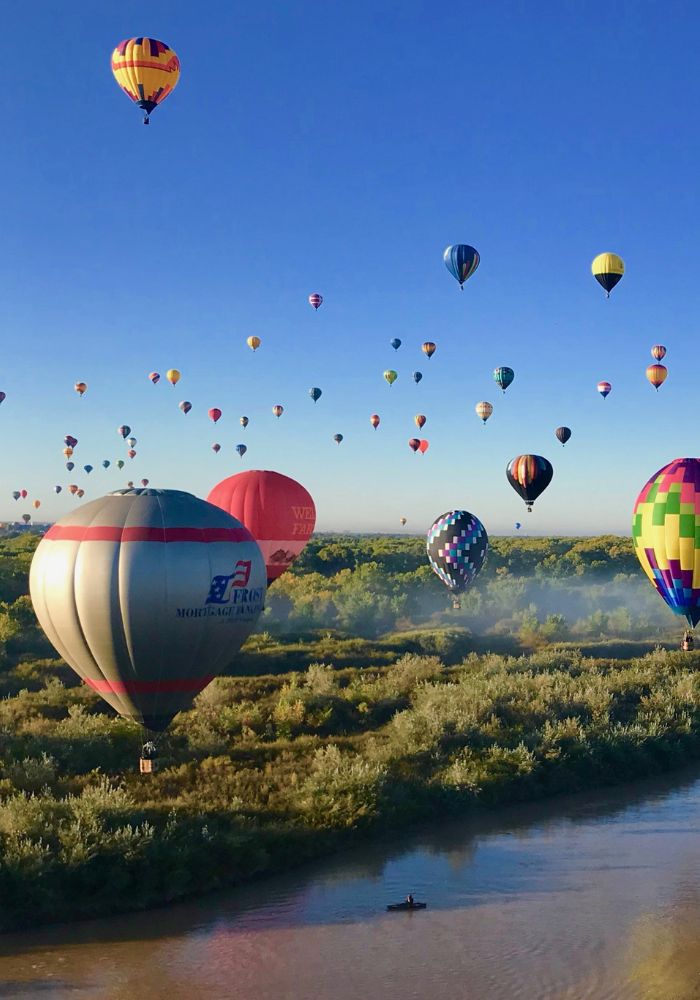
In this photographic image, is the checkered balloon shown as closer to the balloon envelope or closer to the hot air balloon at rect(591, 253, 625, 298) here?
the hot air balloon at rect(591, 253, 625, 298)

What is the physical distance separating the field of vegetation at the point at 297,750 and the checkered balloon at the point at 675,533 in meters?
2.89

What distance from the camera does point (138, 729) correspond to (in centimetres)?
2303

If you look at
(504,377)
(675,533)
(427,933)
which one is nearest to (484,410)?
(504,377)

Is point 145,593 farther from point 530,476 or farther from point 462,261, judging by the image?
point 530,476

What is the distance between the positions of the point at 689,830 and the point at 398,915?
7640 mm

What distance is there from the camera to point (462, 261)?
125ft

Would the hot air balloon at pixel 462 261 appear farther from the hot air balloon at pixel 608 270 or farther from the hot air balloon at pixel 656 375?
the hot air balloon at pixel 656 375

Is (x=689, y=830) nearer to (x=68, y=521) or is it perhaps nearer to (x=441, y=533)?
(x=68, y=521)

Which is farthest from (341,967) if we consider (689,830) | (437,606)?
(437,606)

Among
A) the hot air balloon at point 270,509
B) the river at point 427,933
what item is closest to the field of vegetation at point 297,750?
the river at point 427,933

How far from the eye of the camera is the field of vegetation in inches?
624

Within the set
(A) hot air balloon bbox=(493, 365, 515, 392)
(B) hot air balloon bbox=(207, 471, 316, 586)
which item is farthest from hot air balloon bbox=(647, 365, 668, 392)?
(B) hot air balloon bbox=(207, 471, 316, 586)

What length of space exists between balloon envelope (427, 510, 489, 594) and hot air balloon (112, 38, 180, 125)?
87.8 feet

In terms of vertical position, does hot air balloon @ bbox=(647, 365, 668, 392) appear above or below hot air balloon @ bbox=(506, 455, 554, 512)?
above
